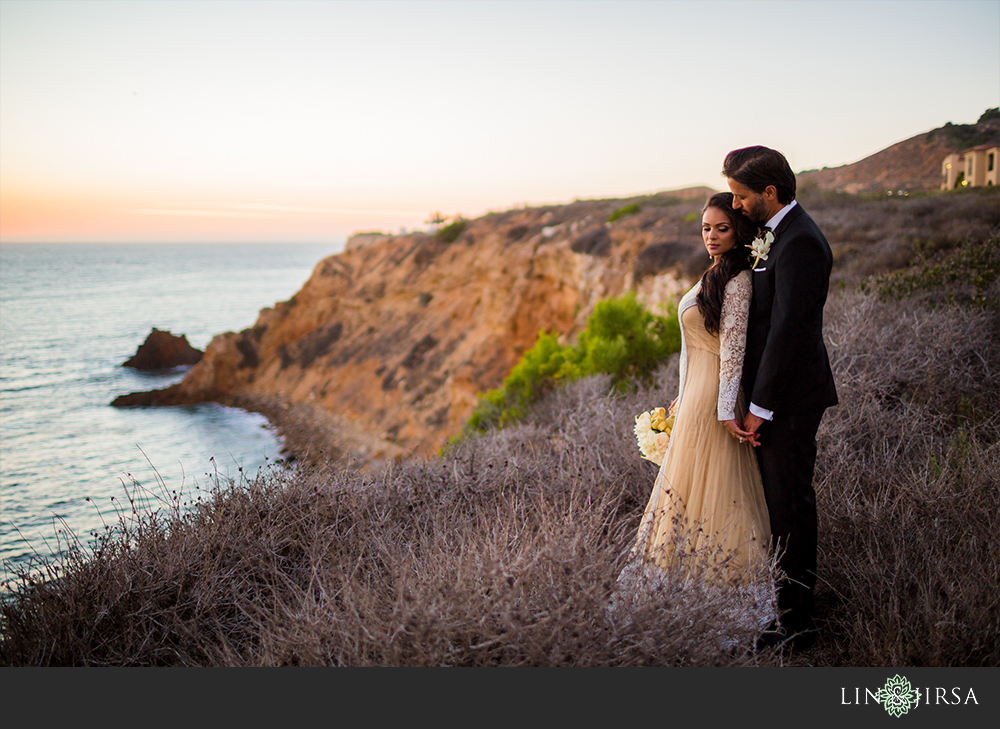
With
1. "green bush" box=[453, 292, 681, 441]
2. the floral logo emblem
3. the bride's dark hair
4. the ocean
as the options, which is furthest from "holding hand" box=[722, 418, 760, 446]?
"green bush" box=[453, 292, 681, 441]

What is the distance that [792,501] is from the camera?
2.53 m

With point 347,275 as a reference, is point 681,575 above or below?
below

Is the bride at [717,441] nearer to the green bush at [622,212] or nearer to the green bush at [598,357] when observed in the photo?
the green bush at [598,357]

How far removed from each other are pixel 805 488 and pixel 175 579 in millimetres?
3216

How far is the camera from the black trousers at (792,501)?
8.16ft

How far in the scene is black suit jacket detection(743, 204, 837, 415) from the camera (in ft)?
7.62

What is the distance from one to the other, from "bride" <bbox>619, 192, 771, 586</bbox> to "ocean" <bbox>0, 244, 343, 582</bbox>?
8.82ft

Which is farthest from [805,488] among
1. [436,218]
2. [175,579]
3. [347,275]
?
[436,218]

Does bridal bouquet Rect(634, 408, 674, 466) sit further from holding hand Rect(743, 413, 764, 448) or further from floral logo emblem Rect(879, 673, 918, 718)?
floral logo emblem Rect(879, 673, 918, 718)

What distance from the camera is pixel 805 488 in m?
2.52

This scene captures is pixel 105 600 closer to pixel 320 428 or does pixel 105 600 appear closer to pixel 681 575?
pixel 681 575

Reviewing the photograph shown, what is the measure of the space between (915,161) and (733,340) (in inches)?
498

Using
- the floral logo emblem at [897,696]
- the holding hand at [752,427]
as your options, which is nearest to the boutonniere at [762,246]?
the holding hand at [752,427]

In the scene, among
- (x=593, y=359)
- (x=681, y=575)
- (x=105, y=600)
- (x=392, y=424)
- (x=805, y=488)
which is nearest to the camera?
(x=681, y=575)
